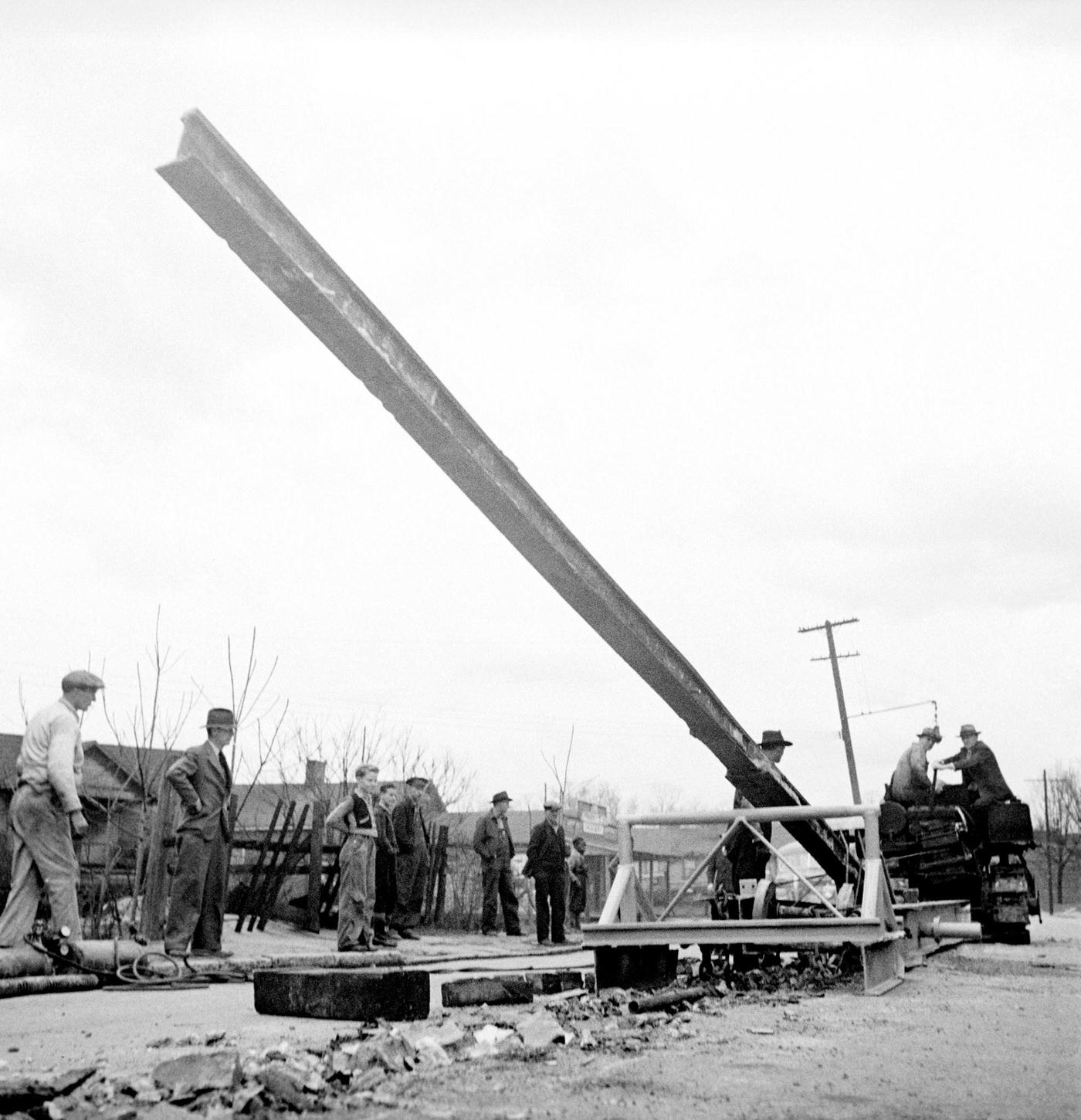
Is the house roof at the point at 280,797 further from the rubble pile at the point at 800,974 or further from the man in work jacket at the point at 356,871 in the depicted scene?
the rubble pile at the point at 800,974

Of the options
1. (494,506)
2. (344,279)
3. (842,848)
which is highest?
(344,279)

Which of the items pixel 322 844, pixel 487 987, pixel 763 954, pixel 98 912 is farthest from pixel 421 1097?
pixel 322 844

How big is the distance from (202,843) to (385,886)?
4344 mm

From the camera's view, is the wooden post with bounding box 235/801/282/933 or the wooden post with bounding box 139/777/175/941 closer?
the wooden post with bounding box 139/777/175/941

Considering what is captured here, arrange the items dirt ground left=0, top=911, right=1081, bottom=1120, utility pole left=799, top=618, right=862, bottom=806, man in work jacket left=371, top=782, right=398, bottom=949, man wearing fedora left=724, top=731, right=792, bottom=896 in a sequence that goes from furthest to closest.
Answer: utility pole left=799, top=618, right=862, bottom=806
man in work jacket left=371, top=782, right=398, bottom=949
man wearing fedora left=724, top=731, right=792, bottom=896
dirt ground left=0, top=911, right=1081, bottom=1120

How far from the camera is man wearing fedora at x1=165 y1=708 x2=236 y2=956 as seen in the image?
8.91m

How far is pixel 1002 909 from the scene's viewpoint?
12234 mm

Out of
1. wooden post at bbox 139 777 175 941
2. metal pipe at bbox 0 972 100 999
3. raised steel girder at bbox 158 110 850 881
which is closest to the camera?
raised steel girder at bbox 158 110 850 881

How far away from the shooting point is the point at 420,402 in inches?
236

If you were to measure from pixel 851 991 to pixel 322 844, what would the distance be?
9.62m

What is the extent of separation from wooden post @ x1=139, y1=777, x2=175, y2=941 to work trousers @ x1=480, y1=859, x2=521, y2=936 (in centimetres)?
580

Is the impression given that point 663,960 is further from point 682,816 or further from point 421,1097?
point 421,1097

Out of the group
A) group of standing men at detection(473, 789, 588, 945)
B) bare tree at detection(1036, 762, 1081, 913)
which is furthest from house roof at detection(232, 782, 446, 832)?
bare tree at detection(1036, 762, 1081, 913)

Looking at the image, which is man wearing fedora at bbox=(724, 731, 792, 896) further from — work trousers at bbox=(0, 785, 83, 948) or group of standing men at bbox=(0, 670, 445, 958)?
work trousers at bbox=(0, 785, 83, 948)
